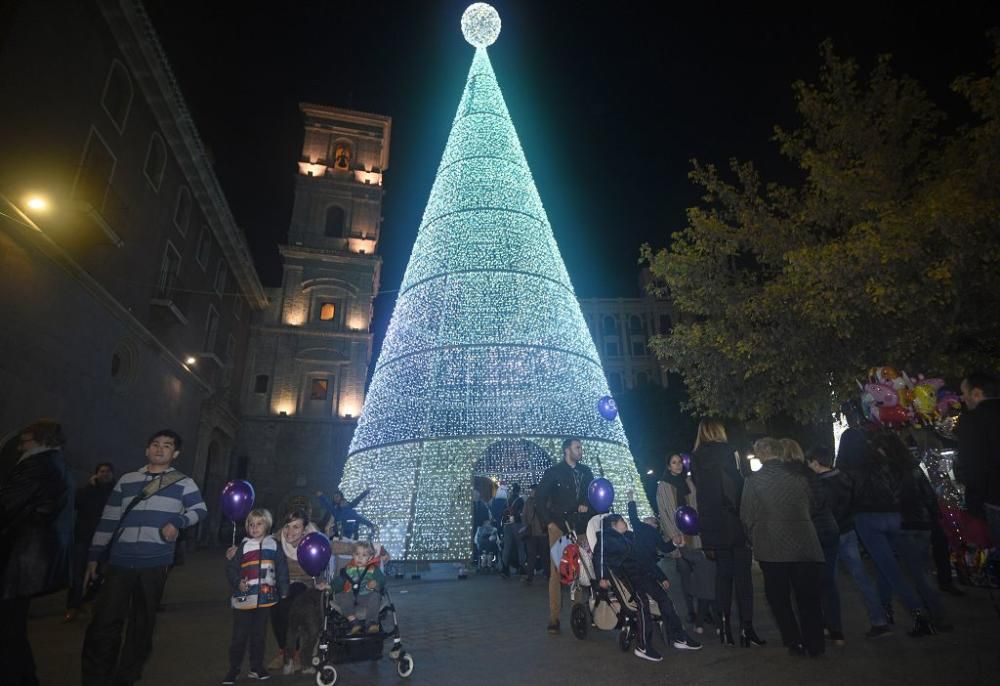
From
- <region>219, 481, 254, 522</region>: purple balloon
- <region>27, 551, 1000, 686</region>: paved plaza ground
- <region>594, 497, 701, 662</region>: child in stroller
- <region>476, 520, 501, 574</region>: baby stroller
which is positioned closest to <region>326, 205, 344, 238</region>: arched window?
<region>476, 520, 501, 574</region>: baby stroller

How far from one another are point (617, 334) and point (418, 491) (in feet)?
115

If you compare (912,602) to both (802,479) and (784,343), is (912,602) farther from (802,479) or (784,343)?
(784,343)

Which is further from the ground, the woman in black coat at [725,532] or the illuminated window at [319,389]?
the illuminated window at [319,389]

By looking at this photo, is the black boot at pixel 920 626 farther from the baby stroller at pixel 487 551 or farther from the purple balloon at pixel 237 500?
the baby stroller at pixel 487 551

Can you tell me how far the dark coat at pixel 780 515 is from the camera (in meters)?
3.97

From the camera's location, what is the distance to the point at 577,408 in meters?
10.1

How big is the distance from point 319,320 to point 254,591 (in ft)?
81.2

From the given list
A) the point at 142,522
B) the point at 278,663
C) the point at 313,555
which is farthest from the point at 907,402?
the point at 142,522

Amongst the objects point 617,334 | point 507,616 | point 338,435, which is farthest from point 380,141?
point 507,616

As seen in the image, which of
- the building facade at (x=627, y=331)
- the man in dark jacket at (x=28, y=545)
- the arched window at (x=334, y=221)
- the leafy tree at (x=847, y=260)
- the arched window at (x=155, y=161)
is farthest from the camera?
the building facade at (x=627, y=331)

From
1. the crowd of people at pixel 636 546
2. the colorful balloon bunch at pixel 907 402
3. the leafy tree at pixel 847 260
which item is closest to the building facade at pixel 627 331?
the leafy tree at pixel 847 260

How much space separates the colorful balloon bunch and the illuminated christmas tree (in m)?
4.35

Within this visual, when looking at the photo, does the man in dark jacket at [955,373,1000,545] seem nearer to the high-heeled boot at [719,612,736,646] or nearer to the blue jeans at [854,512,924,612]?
the blue jeans at [854,512,924,612]

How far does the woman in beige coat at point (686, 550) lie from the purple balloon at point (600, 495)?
761 millimetres
